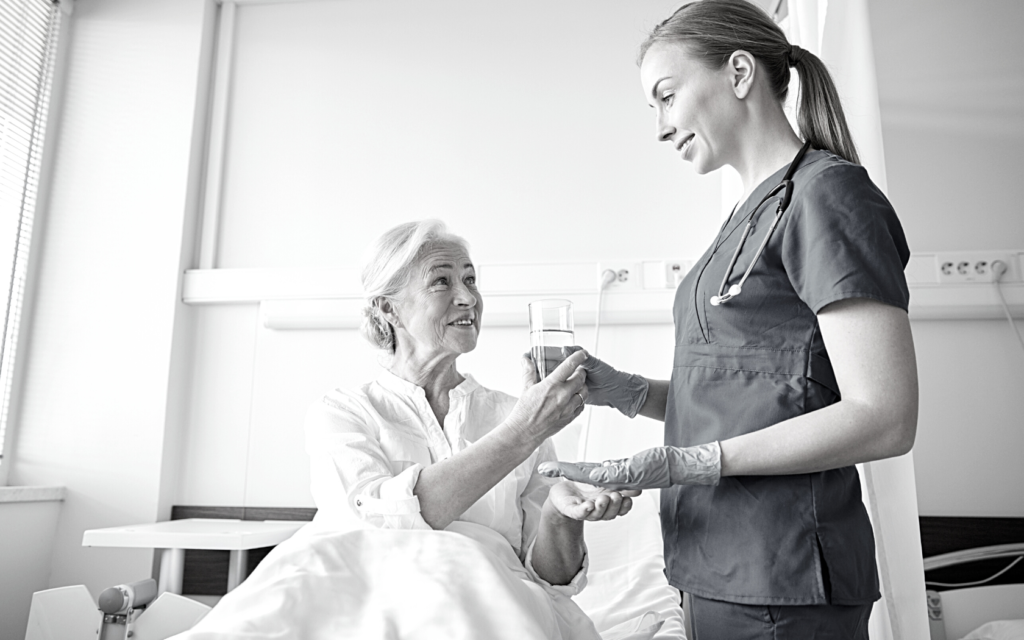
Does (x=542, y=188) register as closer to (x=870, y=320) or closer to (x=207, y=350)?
(x=207, y=350)

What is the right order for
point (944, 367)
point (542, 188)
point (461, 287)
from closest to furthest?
point (461, 287) < point (944, 367) < point (542, 188)

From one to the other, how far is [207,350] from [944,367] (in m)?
2.59

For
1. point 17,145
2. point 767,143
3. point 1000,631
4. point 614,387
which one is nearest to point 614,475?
point 614,387

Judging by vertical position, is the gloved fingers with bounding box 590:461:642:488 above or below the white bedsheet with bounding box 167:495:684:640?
above

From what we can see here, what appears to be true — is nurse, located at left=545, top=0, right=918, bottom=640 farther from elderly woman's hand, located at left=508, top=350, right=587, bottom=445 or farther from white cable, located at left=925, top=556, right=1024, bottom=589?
white cable, located at left=925, top=556, right=1024, bottom=589

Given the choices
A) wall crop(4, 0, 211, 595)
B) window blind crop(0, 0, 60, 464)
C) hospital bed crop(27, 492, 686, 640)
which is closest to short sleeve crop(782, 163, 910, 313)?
hospital bed crop(27, 492, 686, 640)

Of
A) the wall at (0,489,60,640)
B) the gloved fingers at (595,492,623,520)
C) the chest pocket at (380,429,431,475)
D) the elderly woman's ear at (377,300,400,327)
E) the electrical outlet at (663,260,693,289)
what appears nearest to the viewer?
the gloved fingers at (595,492,623,520)

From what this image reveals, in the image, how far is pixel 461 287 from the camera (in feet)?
5.69

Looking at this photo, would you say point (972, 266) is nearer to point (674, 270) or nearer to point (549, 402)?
point (674, 270)

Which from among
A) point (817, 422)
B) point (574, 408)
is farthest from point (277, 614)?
point (817, 422)

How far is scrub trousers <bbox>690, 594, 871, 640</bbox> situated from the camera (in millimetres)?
999

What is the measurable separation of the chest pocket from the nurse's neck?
2.73 feet

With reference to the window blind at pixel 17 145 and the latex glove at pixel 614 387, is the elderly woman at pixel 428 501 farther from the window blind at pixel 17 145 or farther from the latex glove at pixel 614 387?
the window blind at pixel 17 145

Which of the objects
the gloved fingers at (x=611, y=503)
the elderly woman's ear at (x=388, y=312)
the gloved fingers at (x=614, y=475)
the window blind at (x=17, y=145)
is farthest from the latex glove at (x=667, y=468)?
the window blind at (x=17, y=145)
